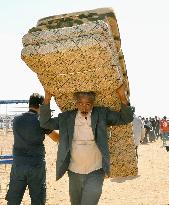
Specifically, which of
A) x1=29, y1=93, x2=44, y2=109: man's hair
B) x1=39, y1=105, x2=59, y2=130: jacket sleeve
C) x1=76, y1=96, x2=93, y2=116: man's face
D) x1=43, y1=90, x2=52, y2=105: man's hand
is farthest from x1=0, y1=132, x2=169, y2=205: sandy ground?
x1=76, y1=96, x2=93, y2=116: man's face

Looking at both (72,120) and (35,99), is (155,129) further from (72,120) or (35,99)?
(72,120)

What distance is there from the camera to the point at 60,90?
4430mm

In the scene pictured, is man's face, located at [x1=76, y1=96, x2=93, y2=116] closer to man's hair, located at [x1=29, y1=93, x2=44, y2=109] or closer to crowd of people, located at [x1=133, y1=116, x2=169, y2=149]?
man's hair, located at [x1=29, y1=93, x2=44, y2=109]

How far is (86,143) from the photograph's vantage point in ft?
14.4

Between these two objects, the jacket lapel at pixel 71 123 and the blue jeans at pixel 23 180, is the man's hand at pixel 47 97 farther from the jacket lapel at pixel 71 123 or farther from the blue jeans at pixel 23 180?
the blue jeans at pixel 23 180

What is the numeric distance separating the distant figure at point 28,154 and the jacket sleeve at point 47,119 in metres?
0.39

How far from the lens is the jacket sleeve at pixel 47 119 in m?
4.53

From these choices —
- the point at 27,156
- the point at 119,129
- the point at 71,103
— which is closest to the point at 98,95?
the point at 71,103

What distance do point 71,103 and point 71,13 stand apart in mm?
1067

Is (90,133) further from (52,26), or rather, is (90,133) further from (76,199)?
(52,26)

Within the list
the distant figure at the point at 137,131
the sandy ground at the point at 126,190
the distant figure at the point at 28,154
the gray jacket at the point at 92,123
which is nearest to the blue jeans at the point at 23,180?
the distant figure at the point at 28,154

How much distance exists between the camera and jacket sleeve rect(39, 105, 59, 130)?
14.9 feet

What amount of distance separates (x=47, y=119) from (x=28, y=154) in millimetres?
619

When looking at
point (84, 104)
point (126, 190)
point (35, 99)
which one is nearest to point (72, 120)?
point (84, 104)
